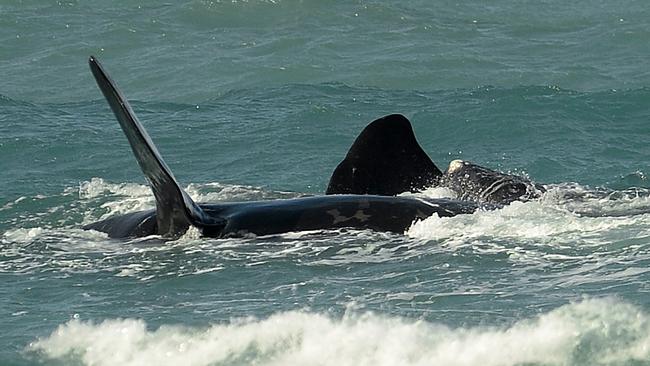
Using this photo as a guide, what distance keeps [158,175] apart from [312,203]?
168 centimetres

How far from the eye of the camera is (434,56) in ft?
102

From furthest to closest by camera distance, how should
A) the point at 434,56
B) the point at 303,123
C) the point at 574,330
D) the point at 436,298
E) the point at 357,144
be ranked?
1. the point at 434,56
2. the point at 303,123
3. the point at 357,144
4. the point at 436,298
5. the point at 574,330

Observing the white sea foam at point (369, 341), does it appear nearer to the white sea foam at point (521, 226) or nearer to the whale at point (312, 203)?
the whale at point (312, 203)

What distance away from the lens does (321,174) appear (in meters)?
19.5

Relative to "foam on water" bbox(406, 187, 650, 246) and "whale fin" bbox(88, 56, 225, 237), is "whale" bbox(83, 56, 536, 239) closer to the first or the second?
"whale fin" bbox(88, 56, 225, 237)

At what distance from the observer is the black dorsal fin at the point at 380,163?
552 inches

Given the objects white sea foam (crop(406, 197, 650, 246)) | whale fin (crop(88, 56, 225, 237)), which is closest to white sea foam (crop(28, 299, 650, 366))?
whale fin (crop(88, 56, 225, 237))

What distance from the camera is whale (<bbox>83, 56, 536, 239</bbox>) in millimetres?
11586

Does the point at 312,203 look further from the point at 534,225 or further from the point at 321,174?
the point at 321,174

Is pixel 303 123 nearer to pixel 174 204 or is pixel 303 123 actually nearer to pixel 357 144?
pixel 357 144

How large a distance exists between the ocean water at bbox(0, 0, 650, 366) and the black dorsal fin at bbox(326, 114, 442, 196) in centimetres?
148

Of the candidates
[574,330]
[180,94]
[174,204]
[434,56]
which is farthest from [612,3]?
[574,330]

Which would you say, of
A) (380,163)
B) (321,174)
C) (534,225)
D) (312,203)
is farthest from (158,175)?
(321,174)

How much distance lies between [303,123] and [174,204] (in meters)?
11.4
